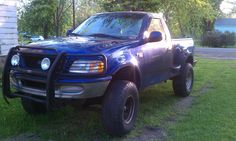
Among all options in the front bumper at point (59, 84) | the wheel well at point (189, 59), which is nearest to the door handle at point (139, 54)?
the front bumper at point (59, 84)

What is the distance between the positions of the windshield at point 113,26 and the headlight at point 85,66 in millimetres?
1445

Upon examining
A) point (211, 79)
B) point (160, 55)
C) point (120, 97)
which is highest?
point (160, 55)

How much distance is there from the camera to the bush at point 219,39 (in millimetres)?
37406

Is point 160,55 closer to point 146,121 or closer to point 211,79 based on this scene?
point 146,121

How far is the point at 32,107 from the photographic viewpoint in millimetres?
6305

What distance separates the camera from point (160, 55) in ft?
22.4

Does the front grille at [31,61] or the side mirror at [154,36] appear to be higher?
the side mirror at [154,36]

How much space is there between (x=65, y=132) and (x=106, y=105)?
2.87 ft

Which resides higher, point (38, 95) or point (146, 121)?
point (38, 95)

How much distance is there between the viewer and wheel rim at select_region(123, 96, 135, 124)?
5525 millimetres

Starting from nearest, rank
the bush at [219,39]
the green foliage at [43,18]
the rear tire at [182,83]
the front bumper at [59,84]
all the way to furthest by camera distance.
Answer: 1. the front bumper at [59,84]
2. the rear tire at [182,83]
3. the green foliage at [43,18]
4. the bush at [219,39]

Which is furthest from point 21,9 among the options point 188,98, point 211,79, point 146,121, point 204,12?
point 146,121

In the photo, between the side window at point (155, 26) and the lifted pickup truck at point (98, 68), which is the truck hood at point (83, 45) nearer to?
the lifted pickup truck at point (98, 68)

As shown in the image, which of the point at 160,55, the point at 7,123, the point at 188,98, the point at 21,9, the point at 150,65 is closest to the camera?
the point at 7,123
